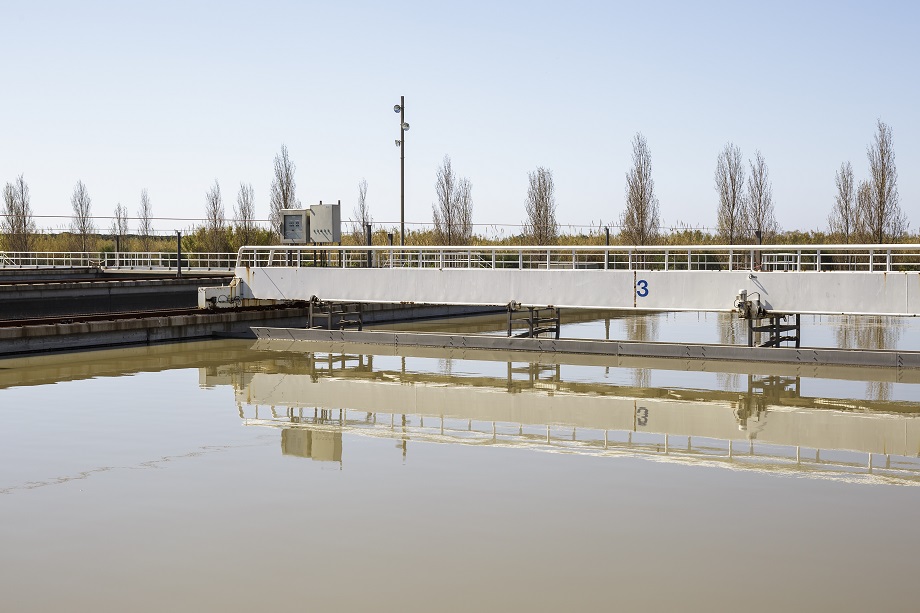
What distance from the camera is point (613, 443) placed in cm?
1169

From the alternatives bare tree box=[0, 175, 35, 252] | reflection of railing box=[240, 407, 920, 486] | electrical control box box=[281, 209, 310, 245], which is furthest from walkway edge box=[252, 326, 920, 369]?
bare tree box=[0, 175, 35, 252]

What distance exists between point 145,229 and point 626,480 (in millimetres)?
70702

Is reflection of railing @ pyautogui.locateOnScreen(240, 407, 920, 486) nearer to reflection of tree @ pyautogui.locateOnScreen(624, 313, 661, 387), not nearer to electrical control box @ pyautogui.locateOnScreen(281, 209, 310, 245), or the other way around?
reflection of tree @ pyautogui.locateOnScreen(624, 313, 661, 387)

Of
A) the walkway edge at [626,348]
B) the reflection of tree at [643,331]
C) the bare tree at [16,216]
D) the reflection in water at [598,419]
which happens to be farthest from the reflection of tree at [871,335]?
the bare tree at [16,216]

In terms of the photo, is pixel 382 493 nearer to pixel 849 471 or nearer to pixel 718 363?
pixel 849 471

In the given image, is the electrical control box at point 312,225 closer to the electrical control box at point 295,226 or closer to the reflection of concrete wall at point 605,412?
the electrical control box at point 295,226

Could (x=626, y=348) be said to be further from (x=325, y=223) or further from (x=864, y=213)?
(x=864, y=213)

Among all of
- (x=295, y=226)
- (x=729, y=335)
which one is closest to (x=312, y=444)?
(x=295, y=226)

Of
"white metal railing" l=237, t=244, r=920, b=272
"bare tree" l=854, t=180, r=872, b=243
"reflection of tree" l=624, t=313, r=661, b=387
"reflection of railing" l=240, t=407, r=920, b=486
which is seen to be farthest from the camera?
"bare tree" l=854, t=180, r=872, b=243

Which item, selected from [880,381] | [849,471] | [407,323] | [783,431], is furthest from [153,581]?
[407,323]

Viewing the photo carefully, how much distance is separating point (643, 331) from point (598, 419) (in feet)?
51.8

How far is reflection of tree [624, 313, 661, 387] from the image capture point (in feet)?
58.2

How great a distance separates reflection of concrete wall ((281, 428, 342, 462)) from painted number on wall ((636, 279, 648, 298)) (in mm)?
11004

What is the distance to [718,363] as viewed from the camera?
2009 cm
